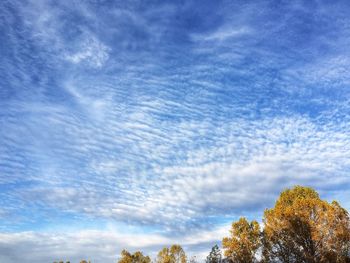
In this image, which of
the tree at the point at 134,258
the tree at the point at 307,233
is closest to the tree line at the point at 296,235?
the tree at the point at 307,233

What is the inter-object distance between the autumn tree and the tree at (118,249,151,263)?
38.1 meters

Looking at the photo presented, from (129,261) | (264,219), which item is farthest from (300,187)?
(129,261)

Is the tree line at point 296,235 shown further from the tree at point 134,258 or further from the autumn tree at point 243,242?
the tree at point 134,258

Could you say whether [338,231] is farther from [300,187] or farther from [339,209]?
[300,187]

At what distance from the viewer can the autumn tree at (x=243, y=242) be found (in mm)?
49906

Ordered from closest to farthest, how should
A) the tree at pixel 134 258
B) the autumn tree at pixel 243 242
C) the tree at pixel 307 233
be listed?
1. the tree at pixel 307 233
2. the autumn tree at pixel 243 242
3. the tree at pixel 134 258

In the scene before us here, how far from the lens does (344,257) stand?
4188cm

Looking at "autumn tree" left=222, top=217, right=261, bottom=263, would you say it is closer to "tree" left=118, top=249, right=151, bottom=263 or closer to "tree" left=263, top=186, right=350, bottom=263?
"tree" left=263, top=186, right=350, bottom=263

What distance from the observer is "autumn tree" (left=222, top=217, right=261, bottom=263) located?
49.9 m

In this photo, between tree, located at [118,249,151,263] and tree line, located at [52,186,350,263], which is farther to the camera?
tree, located at [118,249,151,263]

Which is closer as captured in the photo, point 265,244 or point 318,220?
point 318,220

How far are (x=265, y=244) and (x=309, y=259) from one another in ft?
23.7

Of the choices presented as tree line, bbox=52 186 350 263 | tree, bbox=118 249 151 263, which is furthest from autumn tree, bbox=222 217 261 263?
tree, bbox=118 249 151 263

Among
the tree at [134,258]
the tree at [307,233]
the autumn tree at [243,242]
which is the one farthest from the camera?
the tree at [134,258]
